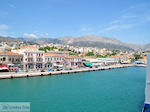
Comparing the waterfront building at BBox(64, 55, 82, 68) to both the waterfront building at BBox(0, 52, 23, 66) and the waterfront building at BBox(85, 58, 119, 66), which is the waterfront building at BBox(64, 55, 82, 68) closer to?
the waterfront building at BBox(85, 58, 119, 66)

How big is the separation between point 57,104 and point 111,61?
58.1 meters

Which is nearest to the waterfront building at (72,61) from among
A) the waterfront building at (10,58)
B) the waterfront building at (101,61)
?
the waterfront building at (101,61)

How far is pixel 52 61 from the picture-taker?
4150 cm

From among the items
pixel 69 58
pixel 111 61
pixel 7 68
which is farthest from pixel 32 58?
Result: pixel 111 61

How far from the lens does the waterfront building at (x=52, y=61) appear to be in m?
40.1

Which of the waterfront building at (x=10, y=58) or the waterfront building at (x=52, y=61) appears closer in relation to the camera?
the waterfront building at (x=10, y=58)

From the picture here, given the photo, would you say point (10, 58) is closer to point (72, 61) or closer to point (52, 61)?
point (52, 61)

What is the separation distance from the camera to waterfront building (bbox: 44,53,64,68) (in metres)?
40.1

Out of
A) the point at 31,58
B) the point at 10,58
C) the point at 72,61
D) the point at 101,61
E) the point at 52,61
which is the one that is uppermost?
the point at 10,58

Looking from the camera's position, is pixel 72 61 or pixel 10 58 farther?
pixel 72 61

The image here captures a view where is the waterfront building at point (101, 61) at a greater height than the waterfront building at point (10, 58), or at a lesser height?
lesser

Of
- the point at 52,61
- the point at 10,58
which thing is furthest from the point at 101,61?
the point at 10,58

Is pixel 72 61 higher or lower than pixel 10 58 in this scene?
lower

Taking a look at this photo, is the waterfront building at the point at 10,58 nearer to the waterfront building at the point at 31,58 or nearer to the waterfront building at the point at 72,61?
the waterfront building at the point at 31,58
